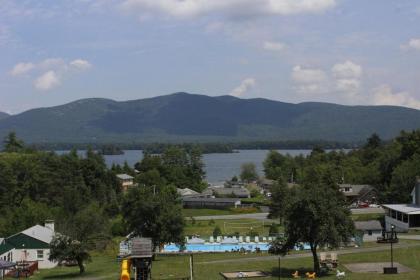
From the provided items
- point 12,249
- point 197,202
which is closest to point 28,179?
point 197,202

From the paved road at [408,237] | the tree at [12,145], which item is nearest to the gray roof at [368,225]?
the paved road at [408,237]

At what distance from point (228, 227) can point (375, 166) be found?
5771 cm

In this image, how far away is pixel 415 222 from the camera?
62281 millimetres

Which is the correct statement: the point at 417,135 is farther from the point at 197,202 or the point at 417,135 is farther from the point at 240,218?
the point at 197,202

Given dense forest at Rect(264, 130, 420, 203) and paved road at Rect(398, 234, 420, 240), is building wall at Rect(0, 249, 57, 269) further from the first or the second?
dense forest at Rect(264, 130, 420, 203)

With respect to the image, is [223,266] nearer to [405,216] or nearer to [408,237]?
[408,237]

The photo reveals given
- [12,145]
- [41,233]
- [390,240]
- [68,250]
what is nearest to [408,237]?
[390,240]

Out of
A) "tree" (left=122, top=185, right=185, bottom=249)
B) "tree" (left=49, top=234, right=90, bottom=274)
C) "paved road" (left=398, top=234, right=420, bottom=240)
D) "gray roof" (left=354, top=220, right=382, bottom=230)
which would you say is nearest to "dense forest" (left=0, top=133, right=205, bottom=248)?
"tree" (left=122, top=185, right=185, bottom=249)

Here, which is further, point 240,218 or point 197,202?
point 197,202

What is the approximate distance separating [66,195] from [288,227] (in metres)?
63.8

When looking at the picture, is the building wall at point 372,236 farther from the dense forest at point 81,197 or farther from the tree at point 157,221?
the dense forest at point 81,197

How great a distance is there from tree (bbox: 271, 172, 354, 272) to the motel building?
2337 cm

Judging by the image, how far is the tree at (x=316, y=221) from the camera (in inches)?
1534

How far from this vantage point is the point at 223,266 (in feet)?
144
